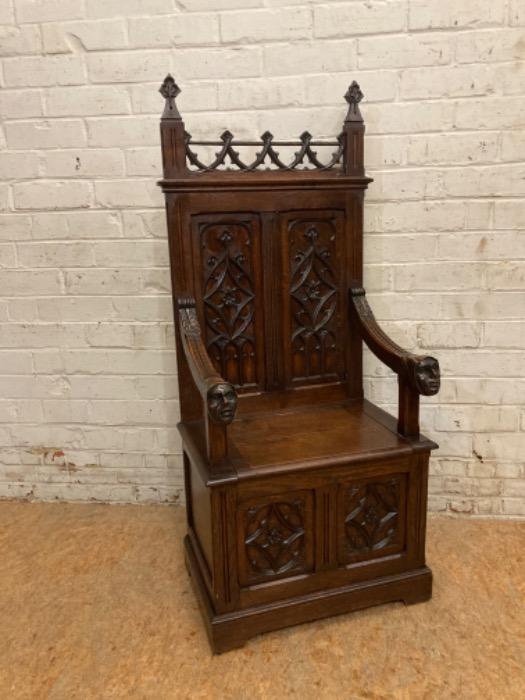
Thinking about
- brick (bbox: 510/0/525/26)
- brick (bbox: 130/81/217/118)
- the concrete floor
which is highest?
brick (bbox: 510/0/525/26)

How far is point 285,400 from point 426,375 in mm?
545

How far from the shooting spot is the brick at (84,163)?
2170mm

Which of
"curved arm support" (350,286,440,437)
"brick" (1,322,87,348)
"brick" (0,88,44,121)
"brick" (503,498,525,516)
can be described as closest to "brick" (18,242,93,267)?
"brick" (1,322,87,348)

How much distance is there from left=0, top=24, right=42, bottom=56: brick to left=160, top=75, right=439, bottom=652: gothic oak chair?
73 cm

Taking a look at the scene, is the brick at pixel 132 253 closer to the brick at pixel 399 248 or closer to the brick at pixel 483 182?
the brick at pixel 399 248

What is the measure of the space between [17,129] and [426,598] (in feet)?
7.29

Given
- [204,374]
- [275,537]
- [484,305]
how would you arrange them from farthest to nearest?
[484,305] → [275,537] → [204,374]

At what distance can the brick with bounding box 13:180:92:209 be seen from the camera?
221 cm

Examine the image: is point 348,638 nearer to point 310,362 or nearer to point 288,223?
point 310,362

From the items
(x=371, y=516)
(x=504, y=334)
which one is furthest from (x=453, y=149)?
(x=371, y=516)

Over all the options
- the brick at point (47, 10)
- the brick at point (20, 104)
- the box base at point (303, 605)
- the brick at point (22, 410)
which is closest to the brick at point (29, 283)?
the brick at point (22, 410)

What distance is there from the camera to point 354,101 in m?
1.90

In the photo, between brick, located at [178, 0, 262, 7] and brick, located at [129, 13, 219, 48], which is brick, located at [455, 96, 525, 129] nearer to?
brick, located at [178, 0, 262, 7]

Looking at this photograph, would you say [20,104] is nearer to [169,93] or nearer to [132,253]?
[132,253]
